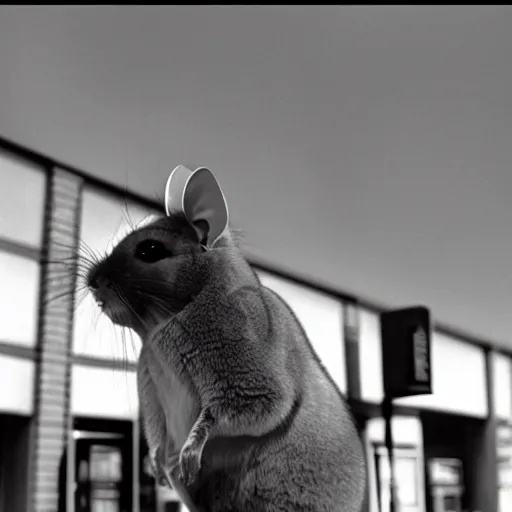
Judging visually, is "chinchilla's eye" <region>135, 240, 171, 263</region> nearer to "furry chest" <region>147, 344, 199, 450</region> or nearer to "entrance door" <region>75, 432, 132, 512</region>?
"furry chest" <region>147, 344, 199, 450</region>

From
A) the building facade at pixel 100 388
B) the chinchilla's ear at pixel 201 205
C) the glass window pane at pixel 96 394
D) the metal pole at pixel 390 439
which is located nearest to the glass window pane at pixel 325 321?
the building facade at pixel 100 388

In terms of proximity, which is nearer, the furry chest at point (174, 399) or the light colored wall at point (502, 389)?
the furry chest at point (174, 399)

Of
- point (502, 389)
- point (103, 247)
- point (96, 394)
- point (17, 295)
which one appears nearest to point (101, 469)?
point (96, 394)

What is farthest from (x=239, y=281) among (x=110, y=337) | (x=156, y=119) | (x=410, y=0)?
(x=410, y=0)

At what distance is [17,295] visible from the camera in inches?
63.5

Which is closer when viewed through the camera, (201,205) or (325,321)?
(201,205)

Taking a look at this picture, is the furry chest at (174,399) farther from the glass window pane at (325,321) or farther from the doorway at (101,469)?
the glass window pane at (325,321)

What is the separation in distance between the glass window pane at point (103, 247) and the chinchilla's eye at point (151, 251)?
0.15 feet

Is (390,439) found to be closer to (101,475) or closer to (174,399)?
(101,475)

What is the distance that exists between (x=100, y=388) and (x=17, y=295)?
335 millimetres

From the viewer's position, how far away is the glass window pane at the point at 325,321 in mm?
1858

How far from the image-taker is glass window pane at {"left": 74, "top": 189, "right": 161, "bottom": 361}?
82 cm

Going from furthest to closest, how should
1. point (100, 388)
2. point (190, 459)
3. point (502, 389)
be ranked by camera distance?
point (502, 389) → point (100, 388) → point (190, 459)

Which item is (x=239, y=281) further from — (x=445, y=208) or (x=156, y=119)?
(x=445, y=208)
